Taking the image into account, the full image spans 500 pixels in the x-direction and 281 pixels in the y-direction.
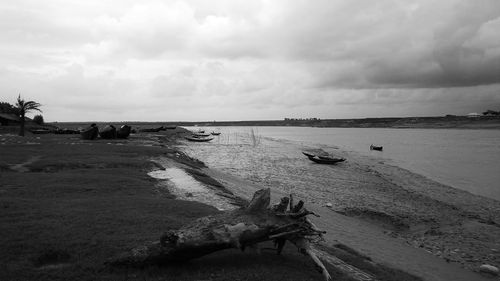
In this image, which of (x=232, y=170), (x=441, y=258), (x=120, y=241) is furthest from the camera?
(x=232, y=170)

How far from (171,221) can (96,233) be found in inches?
93.1

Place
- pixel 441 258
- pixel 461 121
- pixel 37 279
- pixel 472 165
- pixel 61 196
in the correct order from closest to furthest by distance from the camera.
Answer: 1. pixel 37 279
2. pixel 441 258
3. pixel 61 196
4. pixel 472 165
5. pixel 461 121

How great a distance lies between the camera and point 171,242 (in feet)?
25.0

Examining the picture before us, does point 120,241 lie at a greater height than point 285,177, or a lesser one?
greater

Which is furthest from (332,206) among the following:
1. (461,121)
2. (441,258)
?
(461,121)

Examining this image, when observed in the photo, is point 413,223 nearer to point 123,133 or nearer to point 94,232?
point 94,232

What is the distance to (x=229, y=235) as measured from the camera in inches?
305

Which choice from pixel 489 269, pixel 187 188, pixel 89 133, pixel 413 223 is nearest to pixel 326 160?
pixel 413 223

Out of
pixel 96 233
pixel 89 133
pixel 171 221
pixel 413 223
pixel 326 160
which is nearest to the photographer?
pixel 96 233

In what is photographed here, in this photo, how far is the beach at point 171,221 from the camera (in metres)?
8.14

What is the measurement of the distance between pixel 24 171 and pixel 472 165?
4508 centimetres

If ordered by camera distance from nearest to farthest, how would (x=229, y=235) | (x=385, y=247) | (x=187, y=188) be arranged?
(x=229, y=235) < (x=385, y=247) < (x=187, y=188)

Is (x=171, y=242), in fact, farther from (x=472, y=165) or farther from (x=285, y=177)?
(x=472, y=165)

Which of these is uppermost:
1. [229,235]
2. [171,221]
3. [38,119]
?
[38,119]
